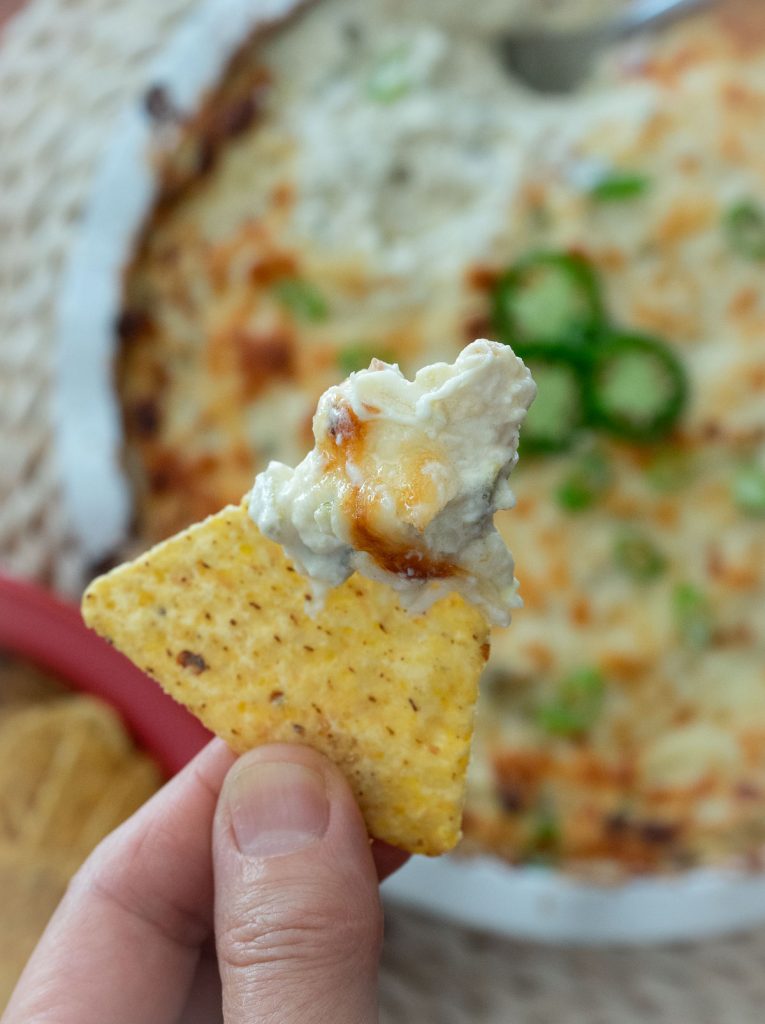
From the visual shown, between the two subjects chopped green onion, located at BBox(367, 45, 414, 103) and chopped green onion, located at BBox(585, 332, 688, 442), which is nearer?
chopped green onion, located at BBox(585, 332, 688, 442)

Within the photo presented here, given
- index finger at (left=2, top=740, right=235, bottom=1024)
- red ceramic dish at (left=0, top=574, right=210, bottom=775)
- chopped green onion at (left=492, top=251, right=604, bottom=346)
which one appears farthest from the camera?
chopped green onion at (left=492, top=251, right=604, bottom=346)

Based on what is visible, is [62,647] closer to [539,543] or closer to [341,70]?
[539,543]

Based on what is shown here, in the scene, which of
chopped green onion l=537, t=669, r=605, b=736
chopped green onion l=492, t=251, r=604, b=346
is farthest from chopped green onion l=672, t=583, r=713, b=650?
chopped green onion l=492, t=251, r=604, b=346

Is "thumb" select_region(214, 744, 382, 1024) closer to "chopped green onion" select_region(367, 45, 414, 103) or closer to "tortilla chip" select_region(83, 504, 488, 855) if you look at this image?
"tortilla chip" select_region(83, 504, 488, 855)

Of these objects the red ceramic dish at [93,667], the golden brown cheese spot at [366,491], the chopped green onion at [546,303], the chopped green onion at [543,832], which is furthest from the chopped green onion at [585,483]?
the golden brown cheese spot at [366,491]

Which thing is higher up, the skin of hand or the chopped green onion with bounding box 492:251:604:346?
the skin of hand

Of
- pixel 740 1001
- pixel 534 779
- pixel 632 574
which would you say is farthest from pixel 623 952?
pixel 632 574

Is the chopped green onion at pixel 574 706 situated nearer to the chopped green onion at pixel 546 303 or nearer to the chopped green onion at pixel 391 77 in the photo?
→ the chopped green onion at pixel 546 303

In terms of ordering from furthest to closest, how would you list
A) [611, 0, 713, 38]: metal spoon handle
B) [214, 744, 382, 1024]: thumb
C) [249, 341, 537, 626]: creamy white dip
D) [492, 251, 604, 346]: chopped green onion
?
[611, 0, 713, 38]: metal spoon handle < [492, 251, 604, 346]: chopped green onion < [214, 744, 382, 1024]: thumb < [249, 341, 537, 626]: creamy white dip
